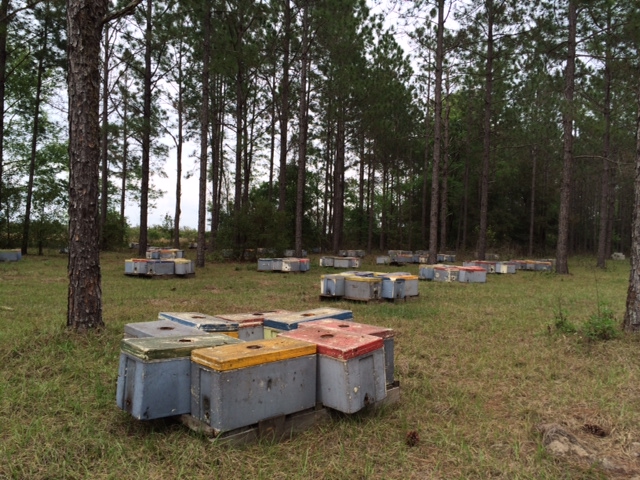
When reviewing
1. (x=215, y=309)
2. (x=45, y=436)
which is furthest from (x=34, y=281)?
(x=45, y=436)

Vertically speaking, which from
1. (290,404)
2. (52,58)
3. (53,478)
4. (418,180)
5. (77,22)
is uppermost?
(52,58)

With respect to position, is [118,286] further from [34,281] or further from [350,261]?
[350,261]

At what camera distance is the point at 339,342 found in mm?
3439

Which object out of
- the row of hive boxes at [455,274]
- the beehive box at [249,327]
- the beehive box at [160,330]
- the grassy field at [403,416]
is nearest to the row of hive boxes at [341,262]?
the row of hive boxes at [455,274]

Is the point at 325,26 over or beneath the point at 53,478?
over

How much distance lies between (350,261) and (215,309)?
10.3 m

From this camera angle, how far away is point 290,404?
325cm

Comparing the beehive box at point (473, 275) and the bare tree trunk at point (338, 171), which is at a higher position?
the bare tree trunk at point (338, 171)

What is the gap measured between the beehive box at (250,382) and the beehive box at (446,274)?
12.5m

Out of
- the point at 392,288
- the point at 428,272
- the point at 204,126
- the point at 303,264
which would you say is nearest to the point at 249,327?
the point at 392,288

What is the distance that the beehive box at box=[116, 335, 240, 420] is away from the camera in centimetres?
301

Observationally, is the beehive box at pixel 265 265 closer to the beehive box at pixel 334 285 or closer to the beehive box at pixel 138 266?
the beehive box at pixel 138 266

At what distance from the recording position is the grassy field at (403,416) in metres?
2.81

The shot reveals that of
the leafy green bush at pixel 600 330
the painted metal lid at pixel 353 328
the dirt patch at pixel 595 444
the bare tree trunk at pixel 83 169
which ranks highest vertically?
the bare tree trunk at pixel 83 169
